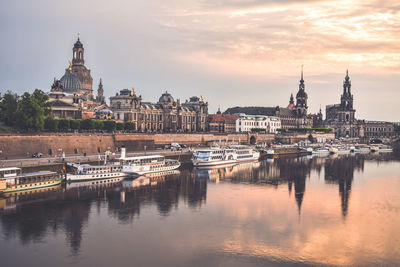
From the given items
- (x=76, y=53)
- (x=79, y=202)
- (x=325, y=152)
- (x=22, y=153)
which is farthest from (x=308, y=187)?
(x=76, y=53)

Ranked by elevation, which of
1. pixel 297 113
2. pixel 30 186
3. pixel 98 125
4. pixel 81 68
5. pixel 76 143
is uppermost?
pixel 81 68

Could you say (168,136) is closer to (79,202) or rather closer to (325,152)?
(325,152)

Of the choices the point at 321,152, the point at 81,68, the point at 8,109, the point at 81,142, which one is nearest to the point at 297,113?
the point at 321,152

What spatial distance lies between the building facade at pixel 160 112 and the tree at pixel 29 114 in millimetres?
38092

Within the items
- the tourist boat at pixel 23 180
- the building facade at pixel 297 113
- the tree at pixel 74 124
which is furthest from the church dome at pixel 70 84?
the building facade at pixel 297 113

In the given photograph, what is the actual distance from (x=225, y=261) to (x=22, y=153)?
145 ft

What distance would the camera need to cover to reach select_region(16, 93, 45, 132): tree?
65938 mm

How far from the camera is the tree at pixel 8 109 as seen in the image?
70.7 metres

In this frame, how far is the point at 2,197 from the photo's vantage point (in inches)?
1650

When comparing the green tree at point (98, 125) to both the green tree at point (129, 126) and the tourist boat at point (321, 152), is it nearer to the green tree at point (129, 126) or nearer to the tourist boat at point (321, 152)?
the green tree at point (129, 126)

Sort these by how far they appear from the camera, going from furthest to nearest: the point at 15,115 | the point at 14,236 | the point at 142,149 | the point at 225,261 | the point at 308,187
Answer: the point at 142,149, the point at 15,115, the point at 308,187, the point at 14,236, the point at 225,261

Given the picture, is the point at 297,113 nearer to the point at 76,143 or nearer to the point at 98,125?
the point at 98,125

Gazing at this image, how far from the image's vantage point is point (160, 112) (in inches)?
4633

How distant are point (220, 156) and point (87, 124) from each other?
2639 cm
